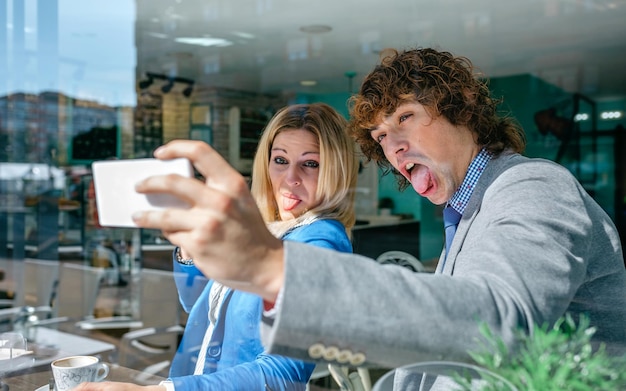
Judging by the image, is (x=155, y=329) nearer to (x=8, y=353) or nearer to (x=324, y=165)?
(x=8, y=353)

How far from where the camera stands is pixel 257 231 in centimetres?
50

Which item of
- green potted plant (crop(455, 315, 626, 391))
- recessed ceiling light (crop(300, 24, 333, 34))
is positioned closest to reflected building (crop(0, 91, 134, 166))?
recessed ceiling light (crop(300, 24, 333, 34))

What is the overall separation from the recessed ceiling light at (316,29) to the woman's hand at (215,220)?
5174mm

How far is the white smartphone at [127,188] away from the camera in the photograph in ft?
1.64

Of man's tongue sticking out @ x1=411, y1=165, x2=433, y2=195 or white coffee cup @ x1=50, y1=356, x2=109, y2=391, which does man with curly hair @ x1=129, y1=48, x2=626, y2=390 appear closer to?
man's tongue sticking out @ x1=411, y1=165, x2=433, y2=195

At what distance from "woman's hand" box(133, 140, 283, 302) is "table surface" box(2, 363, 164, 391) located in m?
0.90

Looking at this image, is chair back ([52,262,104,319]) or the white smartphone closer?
the white smartphone

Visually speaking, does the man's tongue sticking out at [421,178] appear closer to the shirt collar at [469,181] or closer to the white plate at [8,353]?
the shirt collar at [469,181]

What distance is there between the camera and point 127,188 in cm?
54

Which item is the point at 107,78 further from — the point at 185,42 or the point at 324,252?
the point at 324,252

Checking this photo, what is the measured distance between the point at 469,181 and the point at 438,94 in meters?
0.17

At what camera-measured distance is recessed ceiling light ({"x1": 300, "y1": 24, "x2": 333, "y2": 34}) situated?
216 inches

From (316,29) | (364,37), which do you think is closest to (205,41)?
(316,29)

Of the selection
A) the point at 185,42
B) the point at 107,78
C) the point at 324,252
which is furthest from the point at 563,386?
the point at 185,42
